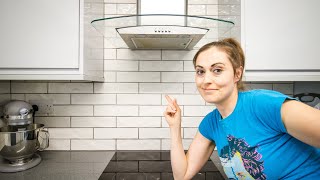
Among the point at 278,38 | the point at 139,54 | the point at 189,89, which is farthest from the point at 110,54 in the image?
the point at 278,38

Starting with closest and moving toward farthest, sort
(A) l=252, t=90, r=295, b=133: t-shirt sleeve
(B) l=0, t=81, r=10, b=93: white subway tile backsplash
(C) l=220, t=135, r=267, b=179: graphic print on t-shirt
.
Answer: (A) l=252, t=90, r=295, b=133: t-shirt sleeve < (C) l=220, t=135, r=267, b=179: graphic print on t-shirt < (B) l=0, t=81, r=10, b=93: white subway tile backsplash

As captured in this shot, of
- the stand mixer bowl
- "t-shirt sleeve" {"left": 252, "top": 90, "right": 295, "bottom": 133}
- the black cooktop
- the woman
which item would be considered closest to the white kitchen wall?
the black cooktop

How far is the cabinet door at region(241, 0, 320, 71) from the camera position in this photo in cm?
134

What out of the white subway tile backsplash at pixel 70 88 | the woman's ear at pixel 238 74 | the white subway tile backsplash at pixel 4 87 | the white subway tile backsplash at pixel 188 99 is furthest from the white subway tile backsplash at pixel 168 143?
the white subway tile backsplash at pixel 4 87

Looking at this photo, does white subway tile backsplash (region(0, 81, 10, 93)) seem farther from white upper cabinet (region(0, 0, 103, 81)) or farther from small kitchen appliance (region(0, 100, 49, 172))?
white upper cabinet (region(0, 0, 103, 81))

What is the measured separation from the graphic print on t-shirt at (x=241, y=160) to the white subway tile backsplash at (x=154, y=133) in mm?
727

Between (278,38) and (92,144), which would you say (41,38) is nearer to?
(92,144)

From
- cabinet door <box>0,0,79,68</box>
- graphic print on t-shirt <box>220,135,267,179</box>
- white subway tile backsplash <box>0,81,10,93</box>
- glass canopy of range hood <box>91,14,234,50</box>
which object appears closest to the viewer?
graphic print on t-shirt <box>220,135,267,179</box>

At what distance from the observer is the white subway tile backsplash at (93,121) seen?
1720mm

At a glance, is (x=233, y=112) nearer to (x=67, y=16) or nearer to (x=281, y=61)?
(x=281, y=61)

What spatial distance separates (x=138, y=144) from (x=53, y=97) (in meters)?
0.70

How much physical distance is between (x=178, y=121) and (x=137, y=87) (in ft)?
2.04

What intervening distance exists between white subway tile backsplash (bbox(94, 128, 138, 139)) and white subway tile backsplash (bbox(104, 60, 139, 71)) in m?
0.44

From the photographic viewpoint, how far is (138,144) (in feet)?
5.74
